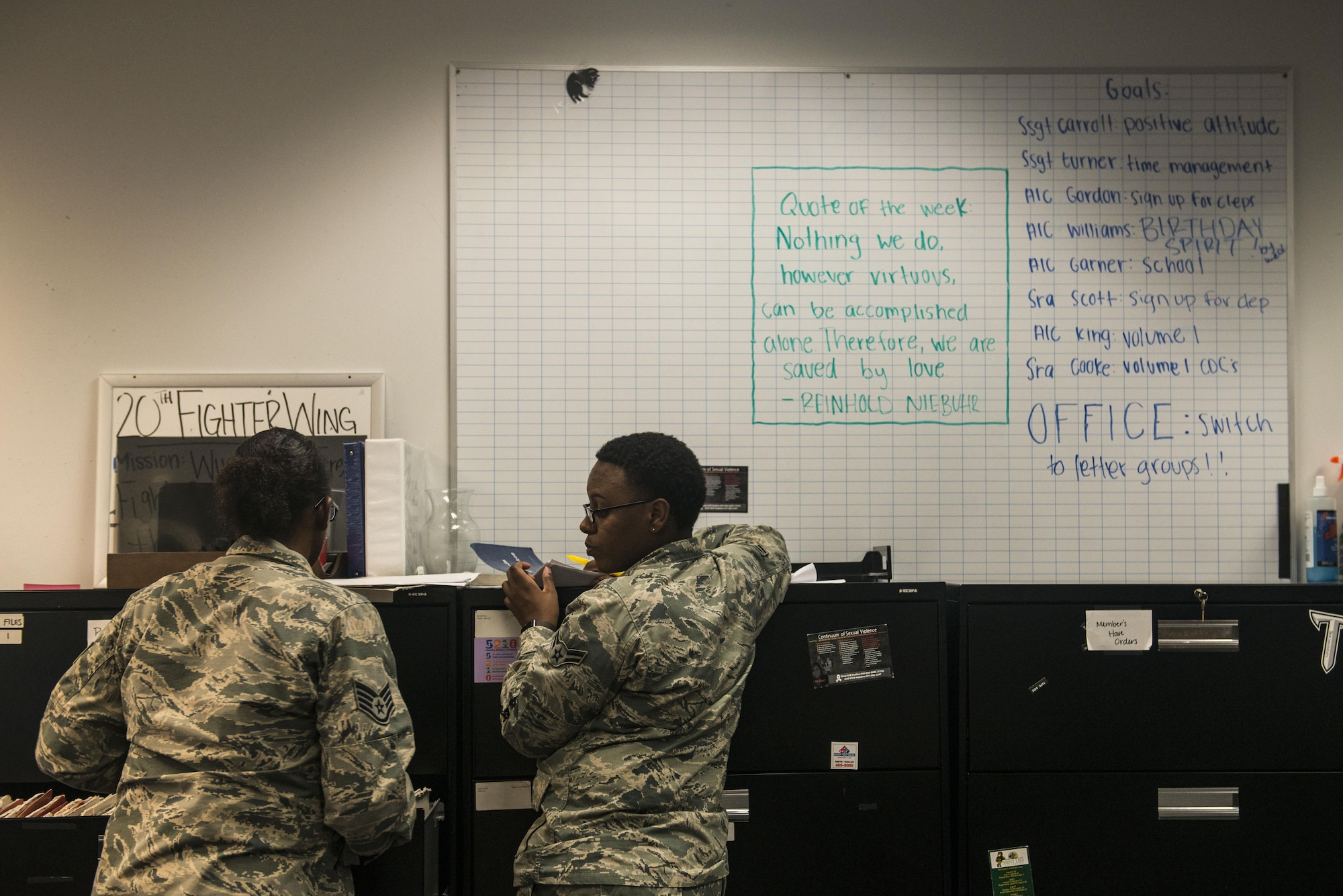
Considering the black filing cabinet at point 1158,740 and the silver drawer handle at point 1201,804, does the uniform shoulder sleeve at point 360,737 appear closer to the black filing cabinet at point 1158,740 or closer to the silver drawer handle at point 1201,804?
the black filing cabinet at point 1158,740

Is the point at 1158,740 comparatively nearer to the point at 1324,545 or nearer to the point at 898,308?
the point at 1324,545

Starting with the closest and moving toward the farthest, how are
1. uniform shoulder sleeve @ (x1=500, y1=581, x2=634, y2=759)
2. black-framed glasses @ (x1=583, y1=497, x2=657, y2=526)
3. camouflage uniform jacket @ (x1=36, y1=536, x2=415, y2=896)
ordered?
camouflage uniform jacket @ (x1=36, y1=536, x2=415, y2=896)
uniform shoulder sleeve @ (x1=500, y1=581, x2=634, y2=759)
black-framed glasses @ (x1=583, y1=497, x2=657, y2=526)

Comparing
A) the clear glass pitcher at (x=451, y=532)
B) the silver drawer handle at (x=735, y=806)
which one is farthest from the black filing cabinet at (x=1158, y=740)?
the clear glass pitcher at (x=451, y=532)

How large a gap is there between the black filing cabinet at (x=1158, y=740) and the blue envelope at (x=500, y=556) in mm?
1045

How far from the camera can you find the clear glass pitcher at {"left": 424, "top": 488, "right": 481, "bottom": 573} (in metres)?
2.37

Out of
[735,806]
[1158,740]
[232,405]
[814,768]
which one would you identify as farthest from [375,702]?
[1158,740]

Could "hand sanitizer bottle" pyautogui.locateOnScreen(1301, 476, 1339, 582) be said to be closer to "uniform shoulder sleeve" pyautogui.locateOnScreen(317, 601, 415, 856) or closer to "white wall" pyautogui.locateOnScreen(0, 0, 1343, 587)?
"white wall" pyautogui.locateOnScreen(0, 0, 1343, 587)

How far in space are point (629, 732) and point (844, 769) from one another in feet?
2.03

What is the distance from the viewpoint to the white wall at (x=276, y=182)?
2.51 m

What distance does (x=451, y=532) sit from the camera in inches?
96.0

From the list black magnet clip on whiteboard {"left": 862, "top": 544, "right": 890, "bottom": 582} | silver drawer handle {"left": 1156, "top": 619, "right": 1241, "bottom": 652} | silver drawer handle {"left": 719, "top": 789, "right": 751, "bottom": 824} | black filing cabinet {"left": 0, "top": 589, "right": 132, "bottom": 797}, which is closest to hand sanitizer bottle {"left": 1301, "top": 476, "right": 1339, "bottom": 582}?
silver drawer handle {"left": 1156, "top": 619, "right": 1241, "bottom": 652}

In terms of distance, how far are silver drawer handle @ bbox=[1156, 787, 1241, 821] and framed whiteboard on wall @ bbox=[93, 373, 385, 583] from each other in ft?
6.91

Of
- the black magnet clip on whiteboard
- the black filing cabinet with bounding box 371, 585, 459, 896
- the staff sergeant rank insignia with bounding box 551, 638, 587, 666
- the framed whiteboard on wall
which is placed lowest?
the black filing cabinet with bounding box 371, 585, 459, 896

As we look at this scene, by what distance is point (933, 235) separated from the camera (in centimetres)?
255
